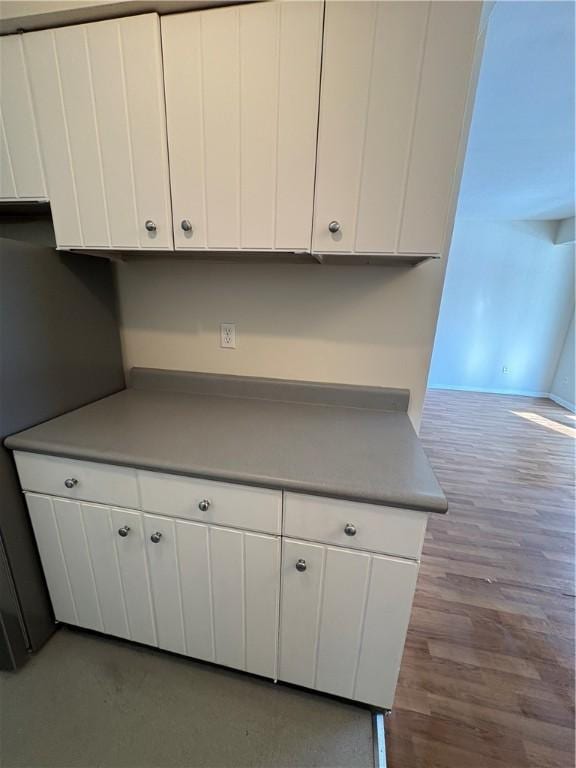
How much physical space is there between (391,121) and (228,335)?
35.7 inches

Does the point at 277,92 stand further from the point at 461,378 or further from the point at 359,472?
the point at 461,378

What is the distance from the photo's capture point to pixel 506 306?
5000mm

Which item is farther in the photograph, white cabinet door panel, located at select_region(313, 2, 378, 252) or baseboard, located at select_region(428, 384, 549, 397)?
baseboard, located at select_region(428, 384, 549, 397)

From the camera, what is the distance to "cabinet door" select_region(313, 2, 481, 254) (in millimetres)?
754

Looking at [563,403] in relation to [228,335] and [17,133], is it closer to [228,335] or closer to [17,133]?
[228,335]

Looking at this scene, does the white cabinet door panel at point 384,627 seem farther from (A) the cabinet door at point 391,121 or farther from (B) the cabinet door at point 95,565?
(A) the cabinet door at point 391,121

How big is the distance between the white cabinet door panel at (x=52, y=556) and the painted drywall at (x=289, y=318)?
0.70 metres

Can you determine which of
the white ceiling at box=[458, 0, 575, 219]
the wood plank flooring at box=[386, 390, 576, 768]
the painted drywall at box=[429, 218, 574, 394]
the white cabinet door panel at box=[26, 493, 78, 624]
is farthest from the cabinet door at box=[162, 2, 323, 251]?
the painted drywall at box=[429, 218, 574, 394]

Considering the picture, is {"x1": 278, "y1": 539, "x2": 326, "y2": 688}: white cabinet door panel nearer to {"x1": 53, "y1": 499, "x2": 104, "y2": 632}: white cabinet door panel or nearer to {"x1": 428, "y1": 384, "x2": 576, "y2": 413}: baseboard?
{"x1": 53, "y1": 499, "x2": 104, "y2": 632}: white cabinet door panel

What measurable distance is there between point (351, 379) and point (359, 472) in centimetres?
54

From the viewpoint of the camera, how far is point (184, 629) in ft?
3.52

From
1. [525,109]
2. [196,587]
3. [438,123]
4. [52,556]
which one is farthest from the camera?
[525,109]

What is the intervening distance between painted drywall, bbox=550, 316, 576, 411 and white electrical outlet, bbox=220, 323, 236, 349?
5.47m

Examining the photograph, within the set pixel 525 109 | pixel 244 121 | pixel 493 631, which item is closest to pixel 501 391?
pixel 525 109
